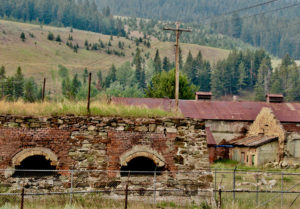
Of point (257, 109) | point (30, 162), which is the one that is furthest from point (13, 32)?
point (30, 162)

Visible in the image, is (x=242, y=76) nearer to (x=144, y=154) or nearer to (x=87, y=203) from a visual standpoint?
(x=144, y=154)

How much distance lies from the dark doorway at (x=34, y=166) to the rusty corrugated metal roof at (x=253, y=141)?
25.2 m

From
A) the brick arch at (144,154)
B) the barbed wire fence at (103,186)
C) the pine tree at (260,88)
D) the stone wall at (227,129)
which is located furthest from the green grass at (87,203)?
the pine tree at (260,88)

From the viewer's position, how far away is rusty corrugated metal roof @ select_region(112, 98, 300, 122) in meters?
45.3

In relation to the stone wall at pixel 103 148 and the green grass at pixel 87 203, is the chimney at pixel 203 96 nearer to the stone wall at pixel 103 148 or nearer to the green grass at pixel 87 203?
the stone wall at pixel 103 148

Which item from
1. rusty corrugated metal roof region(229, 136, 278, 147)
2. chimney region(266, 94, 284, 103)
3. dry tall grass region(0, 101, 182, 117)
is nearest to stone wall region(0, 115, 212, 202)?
dry tall grass region(0, 101, 182, 117)

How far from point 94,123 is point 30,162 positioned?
3213 mm

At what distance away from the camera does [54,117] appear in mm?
16500

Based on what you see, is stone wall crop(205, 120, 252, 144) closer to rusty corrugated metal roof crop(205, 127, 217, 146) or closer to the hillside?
rusty corrugated metal roof crop(205, 127, 217, 146)

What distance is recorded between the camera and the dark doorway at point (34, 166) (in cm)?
1628

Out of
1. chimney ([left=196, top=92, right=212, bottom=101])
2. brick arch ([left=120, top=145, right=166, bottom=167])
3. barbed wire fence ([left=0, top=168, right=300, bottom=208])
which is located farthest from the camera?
chimney ([left=196, top=92, right=212, bottom=101])

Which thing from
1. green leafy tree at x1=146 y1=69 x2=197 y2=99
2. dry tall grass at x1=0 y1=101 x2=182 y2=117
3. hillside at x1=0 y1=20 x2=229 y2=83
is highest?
hillside at x1=0 y1=20 x2=229 y2=83

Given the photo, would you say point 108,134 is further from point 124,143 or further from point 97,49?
point 97,49

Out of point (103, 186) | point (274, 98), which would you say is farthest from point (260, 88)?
point (103, 186)
